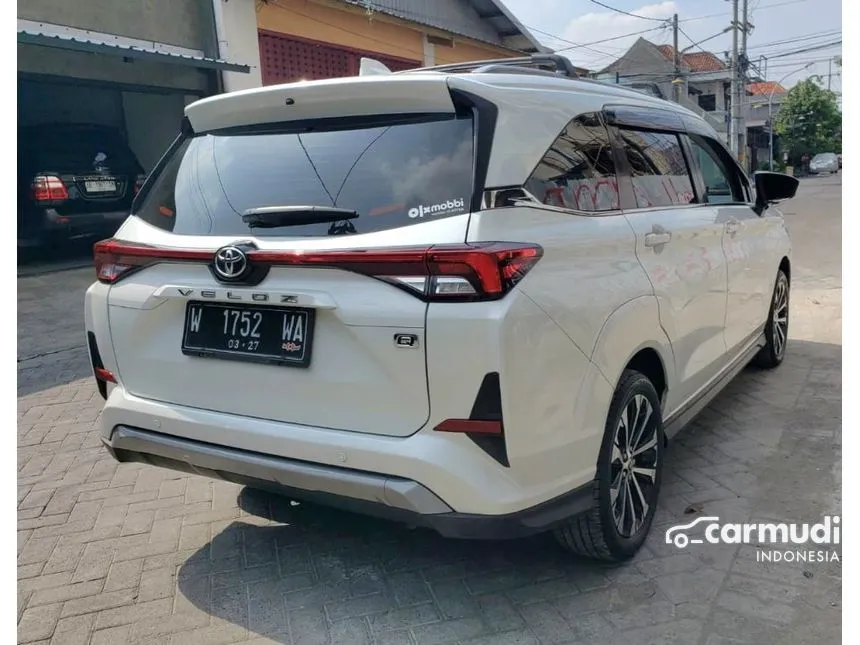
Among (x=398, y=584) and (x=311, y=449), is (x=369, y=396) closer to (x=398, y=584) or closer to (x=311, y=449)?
(x=311, y=449)

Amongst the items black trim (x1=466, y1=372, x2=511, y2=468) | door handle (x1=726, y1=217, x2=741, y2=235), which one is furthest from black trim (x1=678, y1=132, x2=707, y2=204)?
black trim (x1=466, y1=372, x2=511, y2=468)

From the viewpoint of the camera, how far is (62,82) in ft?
34.2

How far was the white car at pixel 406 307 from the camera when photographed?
2117 millimetres

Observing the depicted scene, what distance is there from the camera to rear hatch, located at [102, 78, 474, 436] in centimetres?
216

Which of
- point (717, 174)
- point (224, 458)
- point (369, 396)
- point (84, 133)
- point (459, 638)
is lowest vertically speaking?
point (459, 638)

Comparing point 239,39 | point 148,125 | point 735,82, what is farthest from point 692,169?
point 735,82

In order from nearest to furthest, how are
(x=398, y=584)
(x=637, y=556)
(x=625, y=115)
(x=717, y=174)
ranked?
(x=398, y=584), (x=637, y=556), (x=625, y=115), (x=717, y=174)

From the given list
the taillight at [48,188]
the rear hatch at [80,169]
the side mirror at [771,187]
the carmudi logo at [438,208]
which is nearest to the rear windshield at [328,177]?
the carmudi logo at [438,208]

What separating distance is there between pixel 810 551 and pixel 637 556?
2.55 ft

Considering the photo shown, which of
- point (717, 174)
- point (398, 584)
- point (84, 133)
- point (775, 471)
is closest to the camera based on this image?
point (398, 584)

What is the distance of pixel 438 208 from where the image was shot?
2.20 metres

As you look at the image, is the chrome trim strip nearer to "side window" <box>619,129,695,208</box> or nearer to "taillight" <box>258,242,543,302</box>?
"taillight" <box>258,242,543,302</box>

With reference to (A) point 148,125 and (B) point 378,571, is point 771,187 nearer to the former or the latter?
(B) point 378,571

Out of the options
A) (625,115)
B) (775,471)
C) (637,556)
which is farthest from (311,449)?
(775,471)
